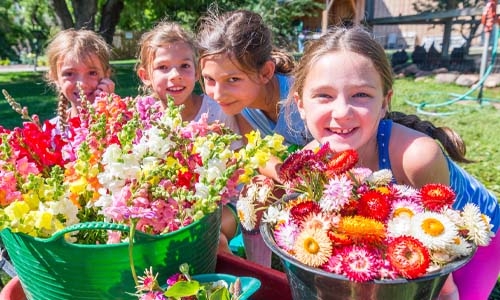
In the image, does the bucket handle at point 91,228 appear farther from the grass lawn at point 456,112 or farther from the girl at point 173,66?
the grass lawn at point 456,112

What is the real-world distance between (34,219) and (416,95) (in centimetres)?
786

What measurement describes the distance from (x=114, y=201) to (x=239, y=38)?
1297mm

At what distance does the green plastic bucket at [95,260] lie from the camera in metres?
0.79

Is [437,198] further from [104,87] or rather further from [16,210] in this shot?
[104,87]

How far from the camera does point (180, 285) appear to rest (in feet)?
2.58

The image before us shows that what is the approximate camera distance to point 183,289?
0.79 meters

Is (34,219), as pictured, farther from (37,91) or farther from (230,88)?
(37,91)

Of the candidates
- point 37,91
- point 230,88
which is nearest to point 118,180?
point 230,88

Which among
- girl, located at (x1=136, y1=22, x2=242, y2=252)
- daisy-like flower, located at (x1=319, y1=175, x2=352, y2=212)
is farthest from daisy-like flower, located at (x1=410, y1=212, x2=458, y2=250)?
girl, located at (x1=136, y1=22, x2=242, y2=252)

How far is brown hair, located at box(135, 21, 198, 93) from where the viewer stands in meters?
2.29

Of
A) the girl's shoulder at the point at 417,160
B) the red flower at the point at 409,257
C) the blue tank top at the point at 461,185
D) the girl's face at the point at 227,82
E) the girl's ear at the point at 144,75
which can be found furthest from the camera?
the girl's ear at the point at 144,75

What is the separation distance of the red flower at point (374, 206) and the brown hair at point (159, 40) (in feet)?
5.41

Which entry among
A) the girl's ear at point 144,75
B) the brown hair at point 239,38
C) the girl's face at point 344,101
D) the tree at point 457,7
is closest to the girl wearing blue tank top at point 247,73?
the brown hair at point 239,38

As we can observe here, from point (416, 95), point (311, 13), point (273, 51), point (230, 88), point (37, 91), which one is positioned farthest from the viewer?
point (311, 13)
